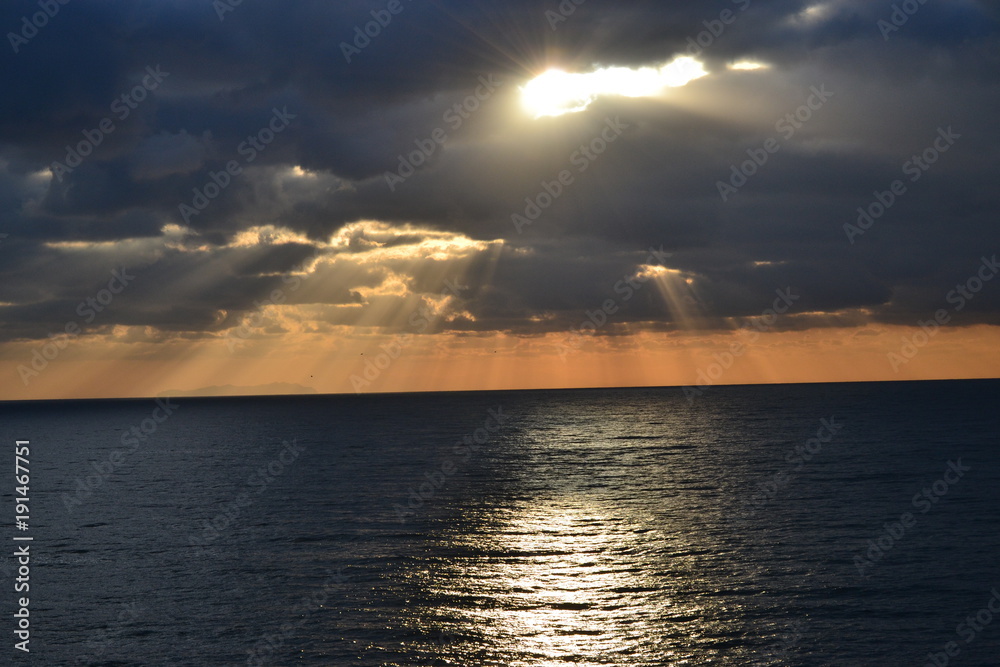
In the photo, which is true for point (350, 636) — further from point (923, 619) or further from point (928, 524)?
point (928, 524)

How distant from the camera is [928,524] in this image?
61.7m

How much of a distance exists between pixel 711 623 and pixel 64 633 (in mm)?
32985

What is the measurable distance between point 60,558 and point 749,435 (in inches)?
5189

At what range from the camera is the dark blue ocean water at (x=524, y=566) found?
36625mm

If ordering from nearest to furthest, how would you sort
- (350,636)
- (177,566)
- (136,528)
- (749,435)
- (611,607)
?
(350,636) < (611,607) < (177,566) < (136,528) < (749,435)

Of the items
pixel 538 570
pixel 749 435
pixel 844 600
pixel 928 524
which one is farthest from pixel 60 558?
pixel 749 435

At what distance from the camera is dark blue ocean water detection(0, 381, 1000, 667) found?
3662 centimetres

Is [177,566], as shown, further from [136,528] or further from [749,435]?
[749,435]

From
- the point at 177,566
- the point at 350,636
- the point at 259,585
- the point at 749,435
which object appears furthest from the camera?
the point at 749,435

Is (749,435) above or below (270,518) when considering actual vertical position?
above

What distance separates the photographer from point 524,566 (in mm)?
50000

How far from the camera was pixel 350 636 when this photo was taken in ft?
124

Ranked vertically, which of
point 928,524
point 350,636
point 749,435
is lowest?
point 350,636

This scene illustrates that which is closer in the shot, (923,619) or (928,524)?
(923,619)
